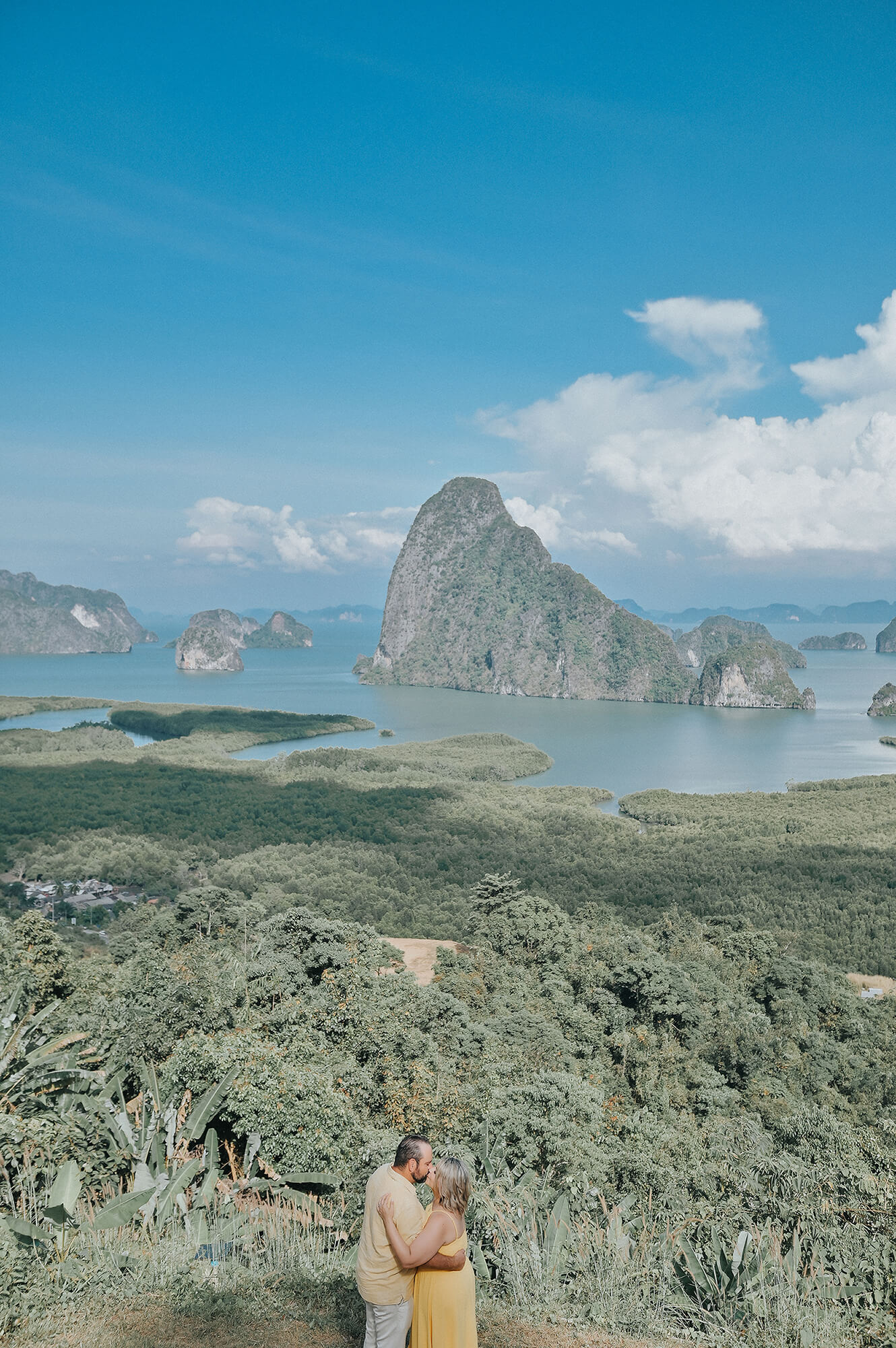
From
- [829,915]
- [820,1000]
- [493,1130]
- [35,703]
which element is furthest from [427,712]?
[493,1130]

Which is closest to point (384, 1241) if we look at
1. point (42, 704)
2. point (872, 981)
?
point (872, 981)

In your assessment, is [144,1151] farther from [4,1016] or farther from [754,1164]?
[754,1164]

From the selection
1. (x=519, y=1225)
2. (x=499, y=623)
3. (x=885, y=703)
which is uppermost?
(x=499, y=623)

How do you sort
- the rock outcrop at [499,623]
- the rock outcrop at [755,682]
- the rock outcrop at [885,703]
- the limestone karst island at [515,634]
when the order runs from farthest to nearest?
the rock outcrop at [499,623] < the limestone karst island at [515,634] < the rock outcrop at [755,682] < the rock outcrop at [885,703]

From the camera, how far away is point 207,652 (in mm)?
149875

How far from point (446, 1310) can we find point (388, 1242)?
0.36 meters

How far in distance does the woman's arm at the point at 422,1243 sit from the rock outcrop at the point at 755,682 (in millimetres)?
101064

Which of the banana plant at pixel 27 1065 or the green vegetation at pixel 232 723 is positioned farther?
the green vegetation at pixel 232 723

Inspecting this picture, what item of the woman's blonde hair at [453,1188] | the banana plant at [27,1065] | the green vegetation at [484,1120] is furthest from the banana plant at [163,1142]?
the woman's blonde hair at [453,1188]

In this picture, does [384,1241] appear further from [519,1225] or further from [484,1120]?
[484,1120]

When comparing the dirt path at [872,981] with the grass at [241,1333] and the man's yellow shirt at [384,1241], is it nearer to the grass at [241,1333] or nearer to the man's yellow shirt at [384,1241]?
the grass at [241,1333]

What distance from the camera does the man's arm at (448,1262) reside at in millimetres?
3303

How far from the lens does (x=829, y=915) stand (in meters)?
24.6

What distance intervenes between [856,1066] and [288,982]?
10157mm
